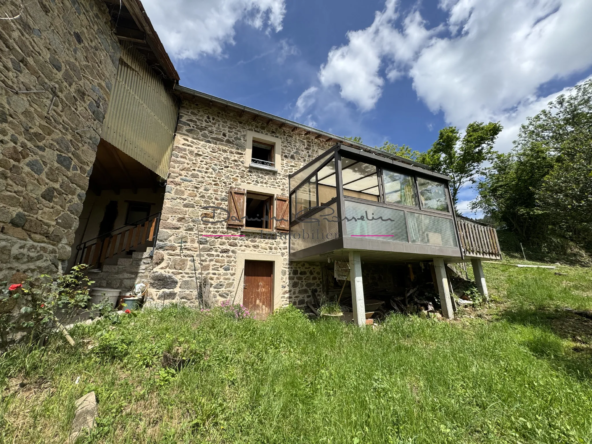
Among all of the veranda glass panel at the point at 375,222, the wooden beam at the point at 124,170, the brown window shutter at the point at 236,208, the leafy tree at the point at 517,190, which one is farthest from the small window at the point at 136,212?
the leafy tree at the point at 517,190

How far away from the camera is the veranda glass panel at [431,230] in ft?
21.8

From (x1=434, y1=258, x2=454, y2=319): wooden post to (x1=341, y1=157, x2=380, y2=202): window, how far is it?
8.70 feet

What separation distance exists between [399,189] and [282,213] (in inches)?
140

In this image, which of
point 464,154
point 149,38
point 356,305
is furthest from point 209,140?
point 464,154

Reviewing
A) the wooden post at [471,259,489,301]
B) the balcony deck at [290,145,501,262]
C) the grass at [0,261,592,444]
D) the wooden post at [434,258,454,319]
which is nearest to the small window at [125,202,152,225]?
the grass at [0,261,592,444]

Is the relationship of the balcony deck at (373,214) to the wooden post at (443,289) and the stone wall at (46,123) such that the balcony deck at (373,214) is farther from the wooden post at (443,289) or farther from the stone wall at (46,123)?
the stone wall at (46,123)

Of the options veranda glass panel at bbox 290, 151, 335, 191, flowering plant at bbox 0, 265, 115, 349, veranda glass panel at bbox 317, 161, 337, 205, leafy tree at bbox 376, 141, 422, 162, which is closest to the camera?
flowering plant at bbox 0, 265, 115, 349

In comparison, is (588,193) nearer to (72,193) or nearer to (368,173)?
(368,173)

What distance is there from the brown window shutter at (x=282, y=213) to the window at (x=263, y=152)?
1029mm

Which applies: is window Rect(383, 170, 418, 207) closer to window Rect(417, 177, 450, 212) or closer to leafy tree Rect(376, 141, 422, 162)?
window Rect(417, 177, 450, 212)

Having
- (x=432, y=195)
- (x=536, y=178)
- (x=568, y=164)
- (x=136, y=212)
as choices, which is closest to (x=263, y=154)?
(x=136, y=212)

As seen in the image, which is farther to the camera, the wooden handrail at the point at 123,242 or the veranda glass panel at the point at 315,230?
the wooden handrail at the point at 123,242

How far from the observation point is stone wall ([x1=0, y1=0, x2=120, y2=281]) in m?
2.93

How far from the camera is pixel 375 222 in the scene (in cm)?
615
